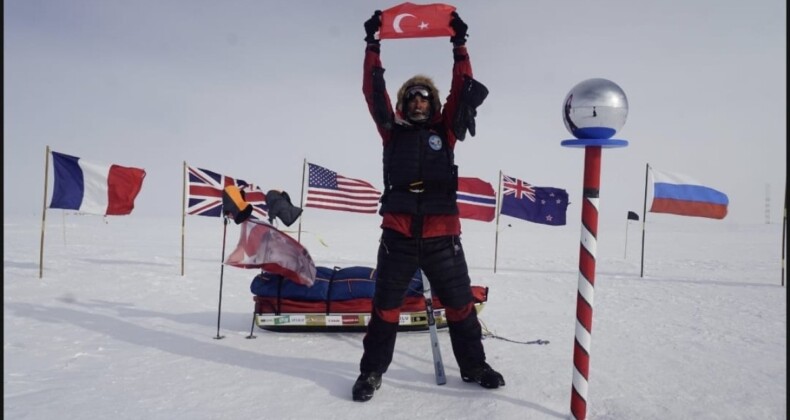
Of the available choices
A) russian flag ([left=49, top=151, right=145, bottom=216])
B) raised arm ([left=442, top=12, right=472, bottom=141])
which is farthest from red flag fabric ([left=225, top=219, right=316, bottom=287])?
russian flag ([left=49, top=151, right=145, bottom=216])

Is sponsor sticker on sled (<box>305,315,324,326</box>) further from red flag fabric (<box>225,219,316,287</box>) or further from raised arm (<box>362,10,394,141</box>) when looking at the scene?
raised arm (<box>362,10,394,141</box>)

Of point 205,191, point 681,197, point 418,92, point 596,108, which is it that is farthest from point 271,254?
point 681,197

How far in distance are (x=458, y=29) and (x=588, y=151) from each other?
1344mm

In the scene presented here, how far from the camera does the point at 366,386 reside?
332 centimetres

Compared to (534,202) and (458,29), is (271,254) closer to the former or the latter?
(458,29)

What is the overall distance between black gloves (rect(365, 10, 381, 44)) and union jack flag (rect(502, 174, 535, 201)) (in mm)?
9309

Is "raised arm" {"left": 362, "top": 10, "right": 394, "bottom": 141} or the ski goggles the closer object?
"raised arm" {"left": 362, "top": 10, "right": 394, "bottom": 141}

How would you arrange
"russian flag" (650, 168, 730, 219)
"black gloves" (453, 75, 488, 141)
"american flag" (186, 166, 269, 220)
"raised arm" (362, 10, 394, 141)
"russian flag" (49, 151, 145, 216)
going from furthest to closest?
"russian flag" (650, 168, 730, 219), "american flag" (186, 166, 269, 220), "russian flag" (49, 151, 145, 216), "raised arm" (362, 10, 394, 141), "black gloves" (453, 75, 488, 141)

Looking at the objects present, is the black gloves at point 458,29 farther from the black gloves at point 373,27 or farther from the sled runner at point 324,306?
the sled runner at point 324,306

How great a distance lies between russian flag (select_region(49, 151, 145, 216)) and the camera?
363 inches

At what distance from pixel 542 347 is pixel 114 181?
9.45 meters

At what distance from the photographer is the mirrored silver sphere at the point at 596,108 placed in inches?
104

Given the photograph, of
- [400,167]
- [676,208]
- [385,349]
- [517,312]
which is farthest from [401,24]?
[676,208]

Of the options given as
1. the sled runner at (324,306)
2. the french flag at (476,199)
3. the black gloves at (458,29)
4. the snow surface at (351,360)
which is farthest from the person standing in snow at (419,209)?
the french flag at (476,199)
